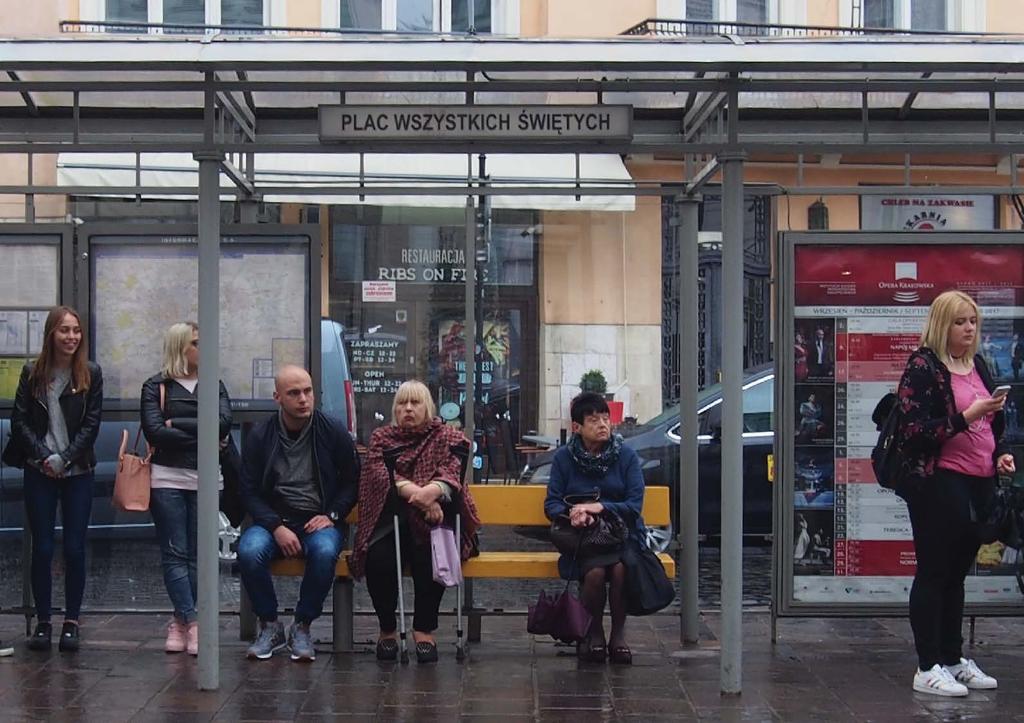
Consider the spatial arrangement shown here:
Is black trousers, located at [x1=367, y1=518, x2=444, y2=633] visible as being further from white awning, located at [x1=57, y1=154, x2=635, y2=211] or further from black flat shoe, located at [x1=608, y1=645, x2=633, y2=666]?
white awning, located at [x1=57, y1=154, x2=635, y2=211]

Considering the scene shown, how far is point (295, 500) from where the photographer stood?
7711mm

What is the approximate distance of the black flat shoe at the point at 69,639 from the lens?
310 inches

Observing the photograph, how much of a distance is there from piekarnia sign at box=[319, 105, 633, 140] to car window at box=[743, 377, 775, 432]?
6086 mm

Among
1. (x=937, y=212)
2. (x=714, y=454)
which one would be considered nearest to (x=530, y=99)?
(x=937, y=212)

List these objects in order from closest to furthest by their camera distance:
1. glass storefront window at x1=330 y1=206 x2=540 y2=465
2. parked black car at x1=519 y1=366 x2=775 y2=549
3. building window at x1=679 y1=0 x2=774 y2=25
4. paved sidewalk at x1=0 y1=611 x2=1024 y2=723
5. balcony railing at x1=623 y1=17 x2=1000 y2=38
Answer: paved sidewalk at x1=0 y1=611 x2=1024 y2=723 < parked black car at x1=519 y1=366 x2=775 y2=549 < glass storefront window at x1=330 y1=206 x2=540 y2=465 < balcony railing at x1=623 y1=17 x2=1000 y2=38 < building window at x1=679 y1=0 x2=774 y2=25

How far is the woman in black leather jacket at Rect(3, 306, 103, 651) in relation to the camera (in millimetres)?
7766

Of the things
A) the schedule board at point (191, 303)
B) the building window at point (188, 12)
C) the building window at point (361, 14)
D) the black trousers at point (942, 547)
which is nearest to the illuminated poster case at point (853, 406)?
the black trousers at point (942, 547)

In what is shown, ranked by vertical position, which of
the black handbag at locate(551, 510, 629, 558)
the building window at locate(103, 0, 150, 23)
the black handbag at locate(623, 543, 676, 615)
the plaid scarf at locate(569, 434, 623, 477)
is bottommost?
the black handbag at locate(623, 543, 676, 615)

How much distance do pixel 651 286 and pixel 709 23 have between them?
3463mm

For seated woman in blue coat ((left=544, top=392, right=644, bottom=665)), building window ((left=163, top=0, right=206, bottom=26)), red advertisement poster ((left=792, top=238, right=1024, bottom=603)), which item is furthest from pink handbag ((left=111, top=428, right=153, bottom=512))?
building window ((left=163, top=0, right=206, bottom=26))

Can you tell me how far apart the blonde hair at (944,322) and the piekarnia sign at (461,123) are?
162cm

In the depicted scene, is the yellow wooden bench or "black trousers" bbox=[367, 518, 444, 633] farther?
the yellow wooden bench

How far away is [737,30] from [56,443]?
38.8ft

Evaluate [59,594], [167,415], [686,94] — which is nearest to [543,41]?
[686,94]
